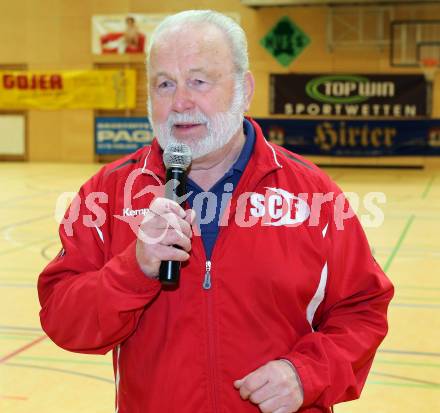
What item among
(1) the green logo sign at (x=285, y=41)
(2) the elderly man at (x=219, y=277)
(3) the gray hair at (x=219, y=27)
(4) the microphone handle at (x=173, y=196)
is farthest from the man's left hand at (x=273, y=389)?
(1) the green logo sign at (x=285, y=41)

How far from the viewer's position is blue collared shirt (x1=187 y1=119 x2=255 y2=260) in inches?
76.3

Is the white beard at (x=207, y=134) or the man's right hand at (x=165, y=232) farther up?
the white beard at (x=207, y=134)

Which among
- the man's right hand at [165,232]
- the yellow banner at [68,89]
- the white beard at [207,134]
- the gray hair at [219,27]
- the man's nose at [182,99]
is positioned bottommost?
the man's right hand at [165,232]

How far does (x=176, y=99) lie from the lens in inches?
74.9

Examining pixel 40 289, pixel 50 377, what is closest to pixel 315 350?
pixel 40 289

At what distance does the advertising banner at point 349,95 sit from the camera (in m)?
17.9

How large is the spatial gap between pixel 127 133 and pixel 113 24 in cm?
271

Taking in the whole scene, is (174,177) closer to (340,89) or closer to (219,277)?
(219,277)

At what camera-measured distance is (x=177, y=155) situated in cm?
181

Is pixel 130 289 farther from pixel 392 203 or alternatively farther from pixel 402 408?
pixel 392 203

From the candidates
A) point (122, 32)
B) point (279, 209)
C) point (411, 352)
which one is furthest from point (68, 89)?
point (279, 209)

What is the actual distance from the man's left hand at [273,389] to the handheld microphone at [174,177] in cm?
32

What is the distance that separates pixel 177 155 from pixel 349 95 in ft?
55.6

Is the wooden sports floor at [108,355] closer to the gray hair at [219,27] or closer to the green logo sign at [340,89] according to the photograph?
the gray hair at [219,27]
